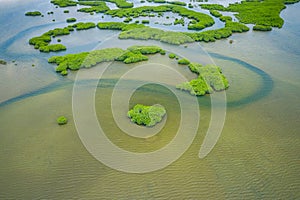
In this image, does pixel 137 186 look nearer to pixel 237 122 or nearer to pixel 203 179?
pixel 203 179

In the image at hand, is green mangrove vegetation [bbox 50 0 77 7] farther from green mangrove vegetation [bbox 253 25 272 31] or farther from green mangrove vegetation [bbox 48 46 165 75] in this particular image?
green mangrove vegetation [bbox 253 25 272 31]

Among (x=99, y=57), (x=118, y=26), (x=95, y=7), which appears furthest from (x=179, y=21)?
(x=95, y=7)

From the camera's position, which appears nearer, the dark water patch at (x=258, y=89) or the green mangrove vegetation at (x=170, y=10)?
the dark water patch at (x=258, y=89)

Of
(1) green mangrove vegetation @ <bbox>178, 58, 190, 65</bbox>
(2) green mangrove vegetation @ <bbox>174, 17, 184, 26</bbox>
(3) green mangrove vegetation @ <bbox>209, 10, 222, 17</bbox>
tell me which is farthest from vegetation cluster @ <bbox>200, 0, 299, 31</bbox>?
(1) green mangrove vegetation @ <bbox>178, 58, 190, 65</bbox>

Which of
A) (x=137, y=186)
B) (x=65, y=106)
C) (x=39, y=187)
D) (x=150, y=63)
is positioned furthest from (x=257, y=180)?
(x=150, y=63)

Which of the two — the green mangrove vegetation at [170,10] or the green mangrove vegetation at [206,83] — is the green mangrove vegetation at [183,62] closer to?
the green mangrove vegetation at [206,83]

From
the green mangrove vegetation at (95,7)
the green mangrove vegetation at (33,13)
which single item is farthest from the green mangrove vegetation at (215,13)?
the green mangrove vegetation at (33,13)
